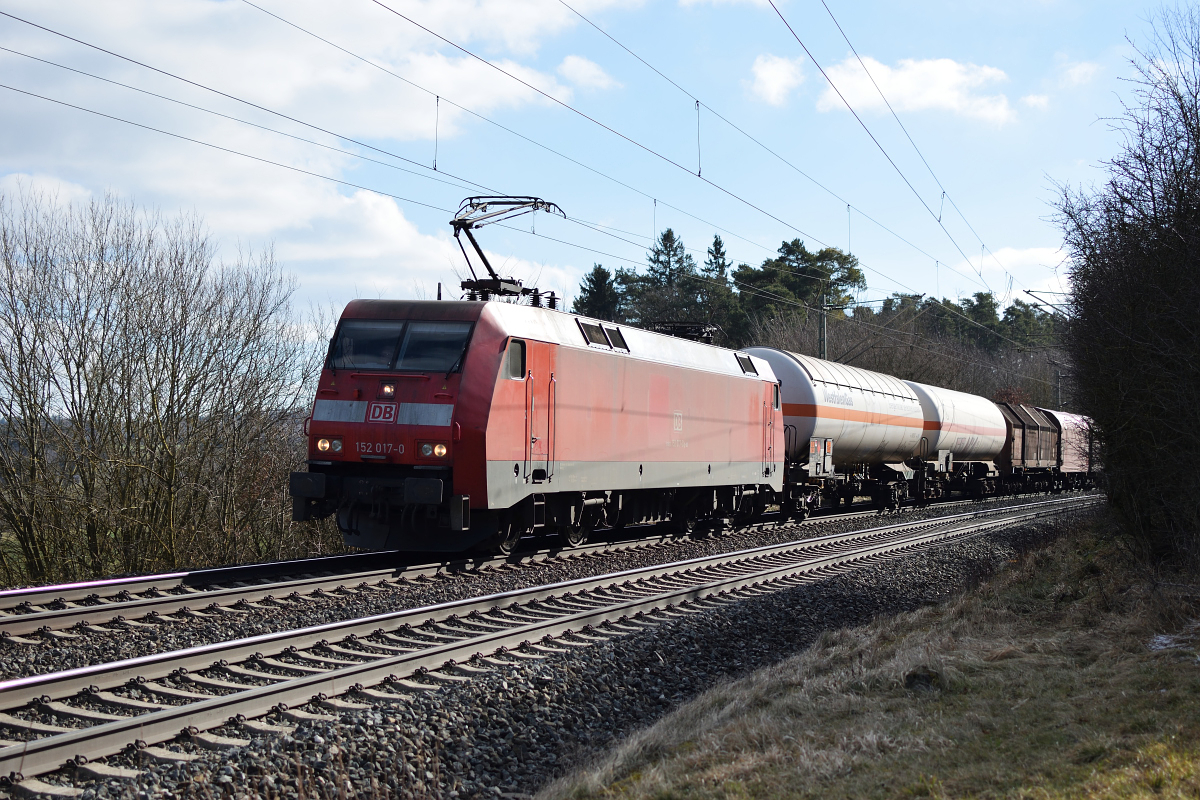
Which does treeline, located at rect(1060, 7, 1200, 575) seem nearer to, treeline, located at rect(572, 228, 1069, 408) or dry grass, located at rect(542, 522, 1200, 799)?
dry grass, located at rect(542, 522, 1200, 799)

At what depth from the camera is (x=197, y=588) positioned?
918cm

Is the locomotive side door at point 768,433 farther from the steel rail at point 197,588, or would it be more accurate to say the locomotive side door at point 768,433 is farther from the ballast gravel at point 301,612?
the steel rail at point 197,588

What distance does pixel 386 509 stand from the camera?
10758 millimetres

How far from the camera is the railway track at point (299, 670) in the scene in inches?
192

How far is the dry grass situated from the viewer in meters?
4.61

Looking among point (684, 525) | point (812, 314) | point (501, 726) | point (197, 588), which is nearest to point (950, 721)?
point (501, 726)

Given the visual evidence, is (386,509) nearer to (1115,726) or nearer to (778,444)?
(1115,726)

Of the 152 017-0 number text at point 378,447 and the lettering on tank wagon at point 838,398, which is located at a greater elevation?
the lettering on tank wagon at point 838,398

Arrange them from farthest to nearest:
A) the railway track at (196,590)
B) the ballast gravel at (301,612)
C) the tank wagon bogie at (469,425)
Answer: the tank wagon bogie at (469,425)
the railway track at (196,590)
the ballast gravel at (301,612)

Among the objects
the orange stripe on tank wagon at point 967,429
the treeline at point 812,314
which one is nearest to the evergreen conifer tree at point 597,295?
the treeline at point 812,314

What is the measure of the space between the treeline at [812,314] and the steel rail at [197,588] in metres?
37.4

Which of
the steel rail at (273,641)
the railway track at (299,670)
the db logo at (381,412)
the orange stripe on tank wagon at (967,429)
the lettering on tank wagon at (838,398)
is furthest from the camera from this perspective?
the orange stripe on tank wagon at (967,429)

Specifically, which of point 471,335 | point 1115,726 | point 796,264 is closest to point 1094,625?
point 1115,726

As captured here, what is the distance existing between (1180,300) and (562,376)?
7259 mm
